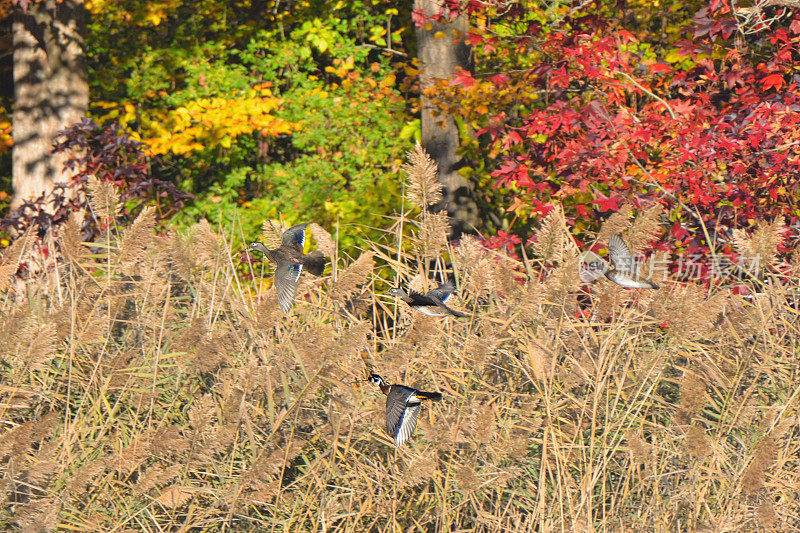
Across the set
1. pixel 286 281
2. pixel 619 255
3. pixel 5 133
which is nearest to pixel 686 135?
pixel 619 255

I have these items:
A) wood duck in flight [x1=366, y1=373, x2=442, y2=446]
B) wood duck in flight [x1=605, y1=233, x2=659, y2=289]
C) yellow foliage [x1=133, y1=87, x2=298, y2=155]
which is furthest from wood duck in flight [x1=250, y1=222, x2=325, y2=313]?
yellow foliage [x1=133, y1=87, x2=298, y2=155]

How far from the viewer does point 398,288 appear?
2848 millimetres

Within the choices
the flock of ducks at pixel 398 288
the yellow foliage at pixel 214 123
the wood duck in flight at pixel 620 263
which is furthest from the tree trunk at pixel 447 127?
the wood duck in flight at pixel 620 263

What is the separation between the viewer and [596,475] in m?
2.45

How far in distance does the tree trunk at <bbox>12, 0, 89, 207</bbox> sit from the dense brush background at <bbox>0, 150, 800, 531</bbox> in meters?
4.95

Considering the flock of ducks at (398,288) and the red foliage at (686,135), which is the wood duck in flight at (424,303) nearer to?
the flock of ducks at (398,288)

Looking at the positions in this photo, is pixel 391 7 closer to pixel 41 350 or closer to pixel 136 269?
pixel 136 269

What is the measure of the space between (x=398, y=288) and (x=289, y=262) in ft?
1.13

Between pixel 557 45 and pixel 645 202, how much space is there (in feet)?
3.38

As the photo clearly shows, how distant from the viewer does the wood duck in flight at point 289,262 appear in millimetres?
2764

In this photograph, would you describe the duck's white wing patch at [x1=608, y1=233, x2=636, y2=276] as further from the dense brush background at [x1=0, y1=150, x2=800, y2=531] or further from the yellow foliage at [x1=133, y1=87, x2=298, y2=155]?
the yellow foliage at [x1=133, y1=87, x2=298, y2=155]

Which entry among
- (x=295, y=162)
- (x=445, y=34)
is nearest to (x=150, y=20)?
(x=295, y=162)

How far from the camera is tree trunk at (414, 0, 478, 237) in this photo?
21.7 feet

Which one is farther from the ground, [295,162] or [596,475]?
[596,475]
